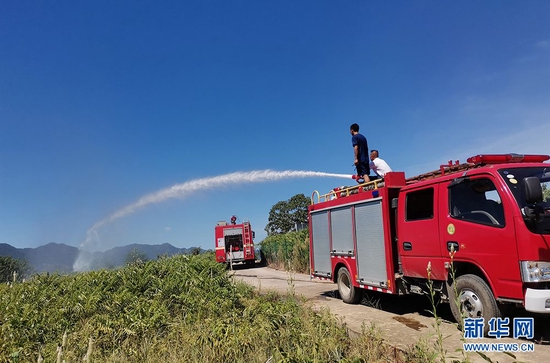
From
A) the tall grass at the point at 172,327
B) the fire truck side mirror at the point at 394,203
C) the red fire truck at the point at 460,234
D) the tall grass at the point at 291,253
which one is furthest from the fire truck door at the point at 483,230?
the tall grass at the point at 291,253

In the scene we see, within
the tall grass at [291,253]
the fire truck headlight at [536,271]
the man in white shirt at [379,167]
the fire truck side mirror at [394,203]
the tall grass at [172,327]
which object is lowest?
the tall grass at [291,253]

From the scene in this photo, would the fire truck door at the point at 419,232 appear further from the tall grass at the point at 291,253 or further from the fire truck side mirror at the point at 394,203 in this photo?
the tall grass at the point at 291,253

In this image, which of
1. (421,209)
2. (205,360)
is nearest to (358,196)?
(421,209)

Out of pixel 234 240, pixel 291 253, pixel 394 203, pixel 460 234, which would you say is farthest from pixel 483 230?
pixel 234 240

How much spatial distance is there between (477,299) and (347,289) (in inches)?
144

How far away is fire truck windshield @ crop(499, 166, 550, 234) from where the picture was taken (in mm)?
4414

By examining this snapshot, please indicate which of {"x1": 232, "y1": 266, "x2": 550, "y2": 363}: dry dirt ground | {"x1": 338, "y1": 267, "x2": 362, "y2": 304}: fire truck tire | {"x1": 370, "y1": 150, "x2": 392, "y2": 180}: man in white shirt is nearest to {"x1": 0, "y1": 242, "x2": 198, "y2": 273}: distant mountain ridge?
{"x1": 338, "y1": 267, "x2": 362, "y2": 304}: fire truck tire

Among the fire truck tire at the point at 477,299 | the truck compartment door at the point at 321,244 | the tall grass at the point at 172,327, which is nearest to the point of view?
the tall grass at the point at 172,327

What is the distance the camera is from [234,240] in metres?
24.6

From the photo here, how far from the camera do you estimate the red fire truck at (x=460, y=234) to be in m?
4.39

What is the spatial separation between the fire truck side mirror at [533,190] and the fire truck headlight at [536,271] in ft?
2.63

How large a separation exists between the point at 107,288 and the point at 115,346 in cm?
294

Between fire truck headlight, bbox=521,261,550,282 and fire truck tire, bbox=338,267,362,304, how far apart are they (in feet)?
13.4

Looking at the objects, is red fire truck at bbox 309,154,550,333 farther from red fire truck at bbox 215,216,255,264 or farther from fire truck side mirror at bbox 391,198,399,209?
red fire truck at bbox 215,216,255,264
